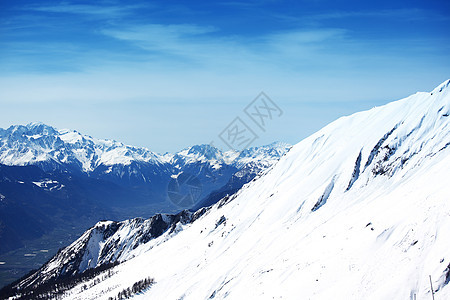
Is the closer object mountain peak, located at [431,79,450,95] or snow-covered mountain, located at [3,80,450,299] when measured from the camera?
snow-covered mountain, located at [3,80,450,299]

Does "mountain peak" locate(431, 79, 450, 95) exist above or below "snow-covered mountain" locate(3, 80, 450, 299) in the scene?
above

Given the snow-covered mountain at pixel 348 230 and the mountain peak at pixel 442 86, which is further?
the mountain peak at pixel 442 86

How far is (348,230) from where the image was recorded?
101000 millimetres

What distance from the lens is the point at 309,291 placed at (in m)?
83.4

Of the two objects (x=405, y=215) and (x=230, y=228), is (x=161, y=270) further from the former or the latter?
(x=405, y=215)

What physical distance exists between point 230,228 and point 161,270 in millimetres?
40533

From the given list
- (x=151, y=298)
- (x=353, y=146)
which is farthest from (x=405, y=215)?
(x=151, y=298)

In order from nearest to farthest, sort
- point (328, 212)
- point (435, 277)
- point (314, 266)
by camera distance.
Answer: point (435, 277)
point (314, 266)
point (328, 212)

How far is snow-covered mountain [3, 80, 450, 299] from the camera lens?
250 ft

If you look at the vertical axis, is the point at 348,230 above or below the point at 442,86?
below

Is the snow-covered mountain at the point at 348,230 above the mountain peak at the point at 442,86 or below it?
below

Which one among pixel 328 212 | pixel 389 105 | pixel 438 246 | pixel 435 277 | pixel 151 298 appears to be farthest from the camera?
pixel 389 105

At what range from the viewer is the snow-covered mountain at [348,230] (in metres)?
76.2

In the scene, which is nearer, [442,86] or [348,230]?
[348,230]
